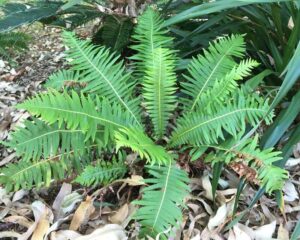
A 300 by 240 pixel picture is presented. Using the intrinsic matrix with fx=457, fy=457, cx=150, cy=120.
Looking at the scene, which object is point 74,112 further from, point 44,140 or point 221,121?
point 221,121

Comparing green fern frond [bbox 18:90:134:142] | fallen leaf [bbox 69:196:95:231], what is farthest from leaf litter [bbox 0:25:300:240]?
green fern frond [bbox 18:90:134:142]

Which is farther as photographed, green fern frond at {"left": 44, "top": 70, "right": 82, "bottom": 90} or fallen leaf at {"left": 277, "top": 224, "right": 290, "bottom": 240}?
green fern frond at {"left": 44, "top": 70, "right": 82, "bottom": 90}

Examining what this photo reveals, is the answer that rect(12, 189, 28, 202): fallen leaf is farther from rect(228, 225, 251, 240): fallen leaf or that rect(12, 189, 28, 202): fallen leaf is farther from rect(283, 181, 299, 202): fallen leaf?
rect(283, 181, 299, 202): fallen leaf

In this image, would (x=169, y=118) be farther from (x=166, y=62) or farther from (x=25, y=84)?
(x=25, y=84)

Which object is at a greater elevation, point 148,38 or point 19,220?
point 148,38

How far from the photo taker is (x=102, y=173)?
170 cm

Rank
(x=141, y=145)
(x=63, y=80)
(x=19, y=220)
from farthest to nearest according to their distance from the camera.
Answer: (x=63, y=80) → (x=19, y=220) → (x=141, y=145)

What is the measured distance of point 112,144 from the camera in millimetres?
1815

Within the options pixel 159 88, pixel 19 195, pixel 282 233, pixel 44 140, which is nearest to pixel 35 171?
pixel 44 140

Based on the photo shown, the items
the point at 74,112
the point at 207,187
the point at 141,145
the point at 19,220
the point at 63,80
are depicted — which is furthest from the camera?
the point at 63,80

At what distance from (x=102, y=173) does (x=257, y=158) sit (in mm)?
567

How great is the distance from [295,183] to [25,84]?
5.93 feet

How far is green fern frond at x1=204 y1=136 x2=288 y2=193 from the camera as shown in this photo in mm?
1525

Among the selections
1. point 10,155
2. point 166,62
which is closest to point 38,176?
point 10,155
